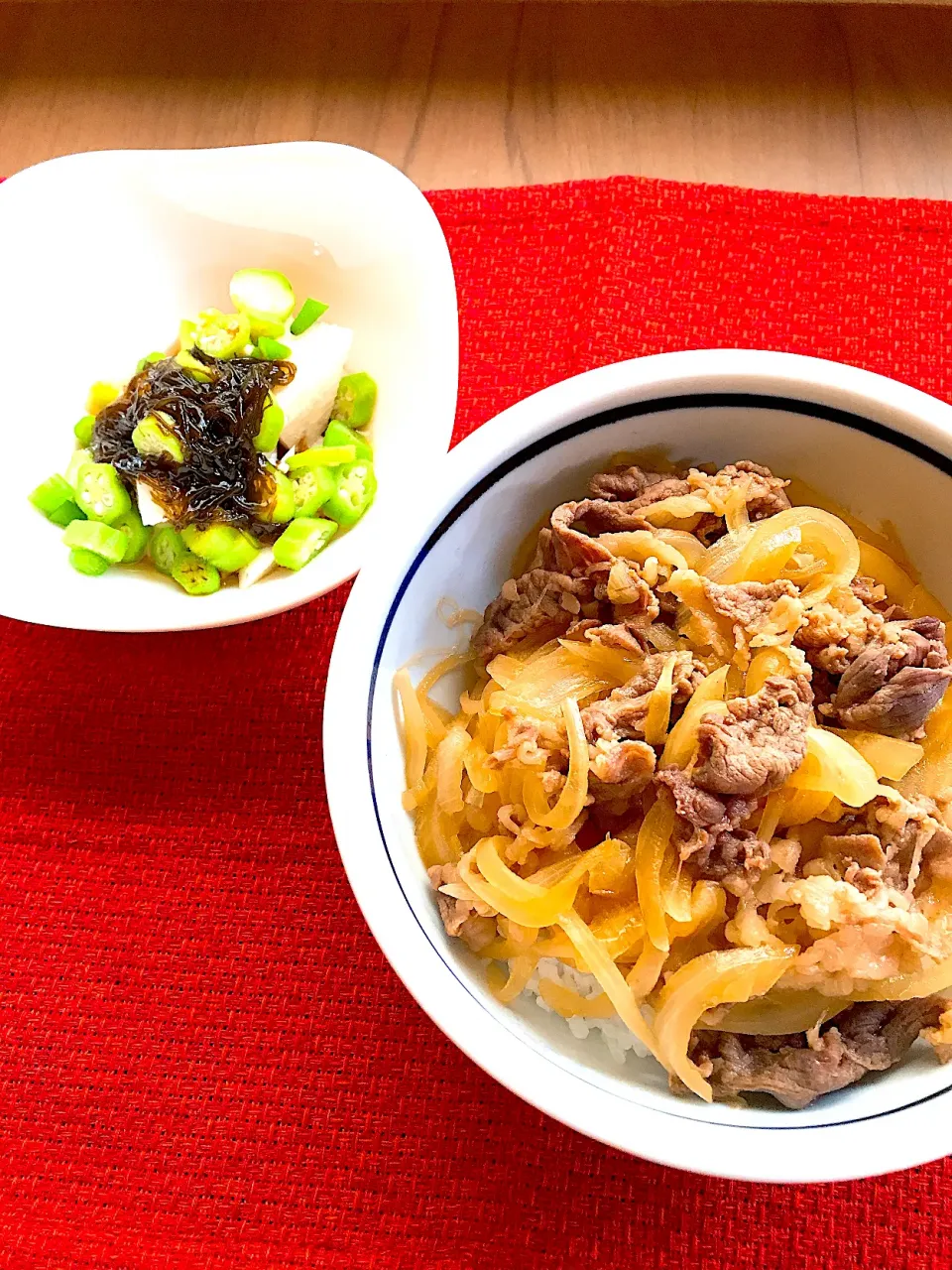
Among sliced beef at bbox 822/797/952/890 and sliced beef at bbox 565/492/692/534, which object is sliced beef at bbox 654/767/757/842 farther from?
sliced beef at bbox 565/492/692/534

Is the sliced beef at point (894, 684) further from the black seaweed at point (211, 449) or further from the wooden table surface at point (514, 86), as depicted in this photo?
the wooden table surface at point (514, 86)

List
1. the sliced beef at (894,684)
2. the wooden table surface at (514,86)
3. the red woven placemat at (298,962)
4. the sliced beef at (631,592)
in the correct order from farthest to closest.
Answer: the wooden table surface at (514,86) < the red woven placemat at (298,962) < the sliced beef at (631,592) < the sliced beef at (894,684)

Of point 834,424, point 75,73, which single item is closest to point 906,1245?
point 834,424

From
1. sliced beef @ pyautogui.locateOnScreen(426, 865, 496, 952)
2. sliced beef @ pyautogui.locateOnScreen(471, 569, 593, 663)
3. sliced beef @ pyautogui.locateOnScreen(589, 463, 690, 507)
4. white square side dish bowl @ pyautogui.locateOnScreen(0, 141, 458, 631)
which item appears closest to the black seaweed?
white square side dish bowl @ pyautogui.locateOnScreen(0, 141, 458, 631)

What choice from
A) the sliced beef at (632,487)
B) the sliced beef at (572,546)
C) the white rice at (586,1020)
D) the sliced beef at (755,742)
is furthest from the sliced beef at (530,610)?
the white rice at (586,1020)

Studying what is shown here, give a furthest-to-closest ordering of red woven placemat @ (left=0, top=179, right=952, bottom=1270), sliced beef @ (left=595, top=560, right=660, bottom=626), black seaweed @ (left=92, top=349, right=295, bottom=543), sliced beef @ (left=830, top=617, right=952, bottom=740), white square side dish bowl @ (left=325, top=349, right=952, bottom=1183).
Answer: black seaweed @ (left=92, top=349, right=295, bottom=543) < red woven placemat @ (left=0, top=179, right=952, bottom=1270) < sliced beef @ (left=595, top=560, right=660, bottom=626) < sliced beef @ (left=830, top=617, right=952, bottom=740) < white square side dish bowl @ (left=325, top=349, right=952, bottom=1183)

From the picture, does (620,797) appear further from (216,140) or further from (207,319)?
(216,140)
